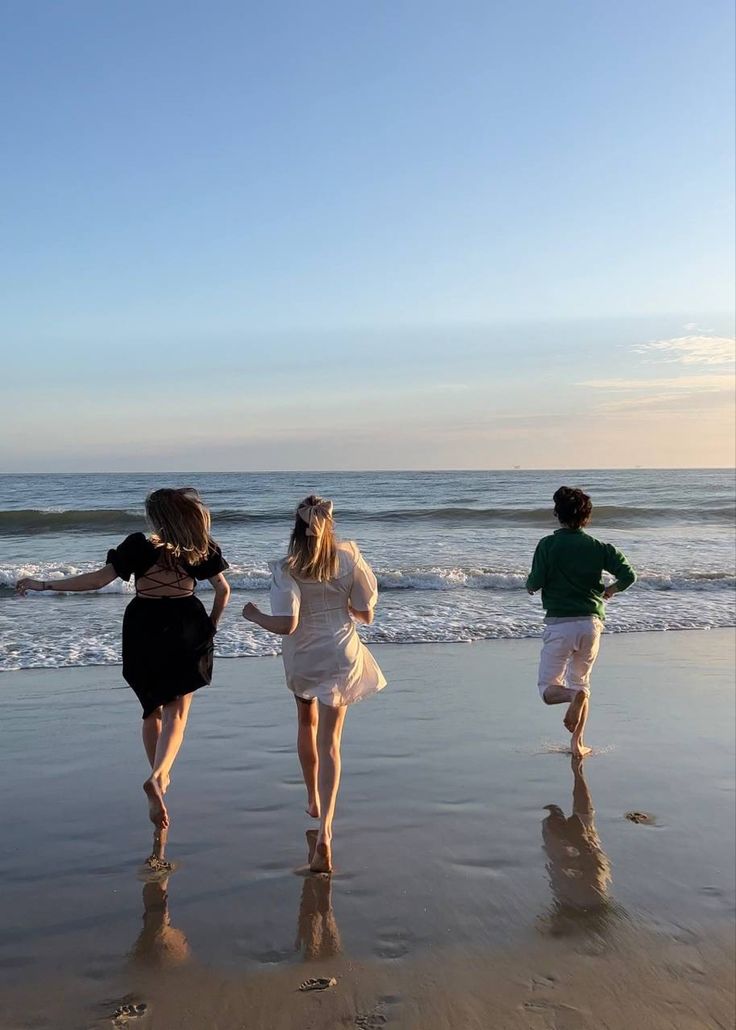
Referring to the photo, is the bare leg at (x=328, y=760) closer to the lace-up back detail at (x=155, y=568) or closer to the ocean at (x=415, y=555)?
the lace-up back detail at (x=155, y=568)

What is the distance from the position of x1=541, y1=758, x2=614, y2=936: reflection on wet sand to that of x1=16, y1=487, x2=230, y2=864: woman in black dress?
1.92 meters

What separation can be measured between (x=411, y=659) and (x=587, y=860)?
5.05 m

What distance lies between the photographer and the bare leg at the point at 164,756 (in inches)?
167

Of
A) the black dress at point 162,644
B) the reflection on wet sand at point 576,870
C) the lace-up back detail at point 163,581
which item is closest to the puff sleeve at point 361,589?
the black dress at point 162,644

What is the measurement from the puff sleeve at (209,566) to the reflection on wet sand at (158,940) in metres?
1.51

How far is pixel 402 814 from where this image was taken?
190 inches

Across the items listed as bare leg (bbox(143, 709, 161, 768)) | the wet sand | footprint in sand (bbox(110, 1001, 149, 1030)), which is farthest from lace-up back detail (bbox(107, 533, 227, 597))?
footprint in sand (bbox(110, 1001, 149, 1030))

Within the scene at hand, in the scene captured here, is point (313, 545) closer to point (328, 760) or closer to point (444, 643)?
point (328, 760)

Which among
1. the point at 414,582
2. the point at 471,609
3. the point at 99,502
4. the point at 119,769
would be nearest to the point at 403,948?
the point at 119,769

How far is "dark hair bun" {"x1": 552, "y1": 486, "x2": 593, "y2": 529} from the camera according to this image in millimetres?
Answer: 5941

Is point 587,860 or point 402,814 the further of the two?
point 402,814

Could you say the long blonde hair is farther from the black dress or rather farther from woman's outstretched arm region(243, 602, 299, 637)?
the black dress

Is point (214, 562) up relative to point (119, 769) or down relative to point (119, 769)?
up

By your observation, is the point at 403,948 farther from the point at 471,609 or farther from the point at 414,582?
the point at 414,582
